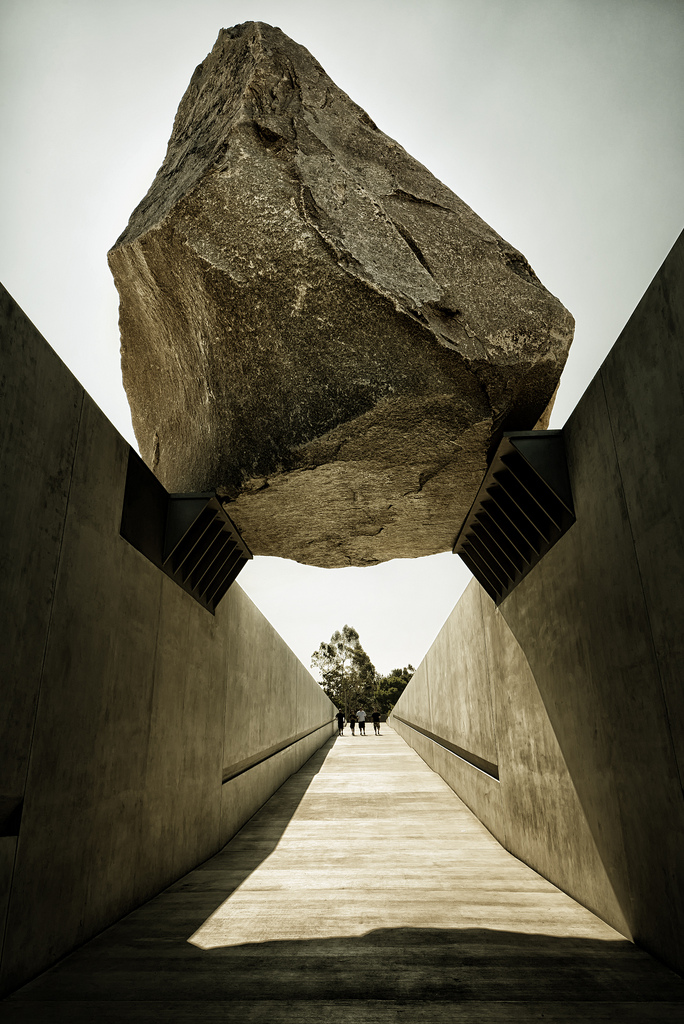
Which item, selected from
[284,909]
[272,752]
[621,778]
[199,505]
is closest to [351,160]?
[199,505]

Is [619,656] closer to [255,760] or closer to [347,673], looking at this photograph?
[255,760]

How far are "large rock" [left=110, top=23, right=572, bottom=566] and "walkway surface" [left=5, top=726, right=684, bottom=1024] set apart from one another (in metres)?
2.97

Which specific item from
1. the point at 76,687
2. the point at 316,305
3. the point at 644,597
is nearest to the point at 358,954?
the point at 76,687

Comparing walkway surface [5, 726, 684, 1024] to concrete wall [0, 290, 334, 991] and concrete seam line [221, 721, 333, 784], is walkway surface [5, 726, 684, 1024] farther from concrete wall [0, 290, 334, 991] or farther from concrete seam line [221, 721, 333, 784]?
concrete seam line [221, 721, 333, 784]

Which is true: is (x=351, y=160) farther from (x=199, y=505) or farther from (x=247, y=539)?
(x=247, y=539)

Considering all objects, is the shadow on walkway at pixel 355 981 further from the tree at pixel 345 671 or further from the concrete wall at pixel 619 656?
the tree at pixel 345 671

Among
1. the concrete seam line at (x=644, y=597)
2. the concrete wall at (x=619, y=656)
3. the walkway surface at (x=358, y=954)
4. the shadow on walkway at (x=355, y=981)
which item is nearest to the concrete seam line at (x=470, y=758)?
the walkway surface at (x=358, y=954)

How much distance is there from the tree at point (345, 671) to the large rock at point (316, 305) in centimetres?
4863

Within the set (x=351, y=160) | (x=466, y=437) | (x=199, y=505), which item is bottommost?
(x=199, y=505)

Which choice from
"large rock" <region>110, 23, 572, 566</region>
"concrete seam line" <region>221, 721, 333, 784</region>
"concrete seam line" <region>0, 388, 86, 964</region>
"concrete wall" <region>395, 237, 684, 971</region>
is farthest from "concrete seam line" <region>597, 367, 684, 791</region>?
"concrete seam line" <region>221, 721, 333, 784</region>

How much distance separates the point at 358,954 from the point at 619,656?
2179 millimetres

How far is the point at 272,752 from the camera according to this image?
9711 millimetres

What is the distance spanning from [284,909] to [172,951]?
959 millimetres

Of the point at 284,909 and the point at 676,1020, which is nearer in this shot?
the point at 676,1020
